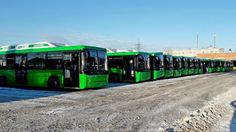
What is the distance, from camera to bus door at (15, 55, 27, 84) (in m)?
19.8

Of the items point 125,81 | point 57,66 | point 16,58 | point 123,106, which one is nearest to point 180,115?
point 123,106

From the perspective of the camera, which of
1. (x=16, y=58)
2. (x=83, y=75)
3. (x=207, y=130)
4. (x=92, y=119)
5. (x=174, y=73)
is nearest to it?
(x=207, y=130)

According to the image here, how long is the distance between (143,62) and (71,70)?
9777 mm

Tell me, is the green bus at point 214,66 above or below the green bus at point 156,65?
below

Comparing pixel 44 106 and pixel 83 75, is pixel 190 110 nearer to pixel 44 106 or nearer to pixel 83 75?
pixel 44 106

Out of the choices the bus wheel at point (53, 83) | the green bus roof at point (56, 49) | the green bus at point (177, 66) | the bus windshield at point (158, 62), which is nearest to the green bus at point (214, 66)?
the green bus at point (177, 66)

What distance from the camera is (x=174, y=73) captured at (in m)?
34.9

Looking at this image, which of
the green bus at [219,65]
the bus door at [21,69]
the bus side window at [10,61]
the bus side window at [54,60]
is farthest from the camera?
the green bus at [219,65]

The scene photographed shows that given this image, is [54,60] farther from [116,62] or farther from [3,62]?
[116,62]

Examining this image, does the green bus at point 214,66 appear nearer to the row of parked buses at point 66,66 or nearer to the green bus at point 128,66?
the row of parked buses at point 66,66

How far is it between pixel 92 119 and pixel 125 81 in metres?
17.3

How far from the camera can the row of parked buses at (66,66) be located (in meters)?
17.2

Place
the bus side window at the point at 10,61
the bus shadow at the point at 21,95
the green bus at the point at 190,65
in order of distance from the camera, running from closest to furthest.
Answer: the bus shadow at the point at 21,95 < the bus side window at the point at 10,61 < the green bus at the point at 190,65

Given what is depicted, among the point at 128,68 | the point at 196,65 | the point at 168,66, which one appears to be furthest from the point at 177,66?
the point at 128,68
